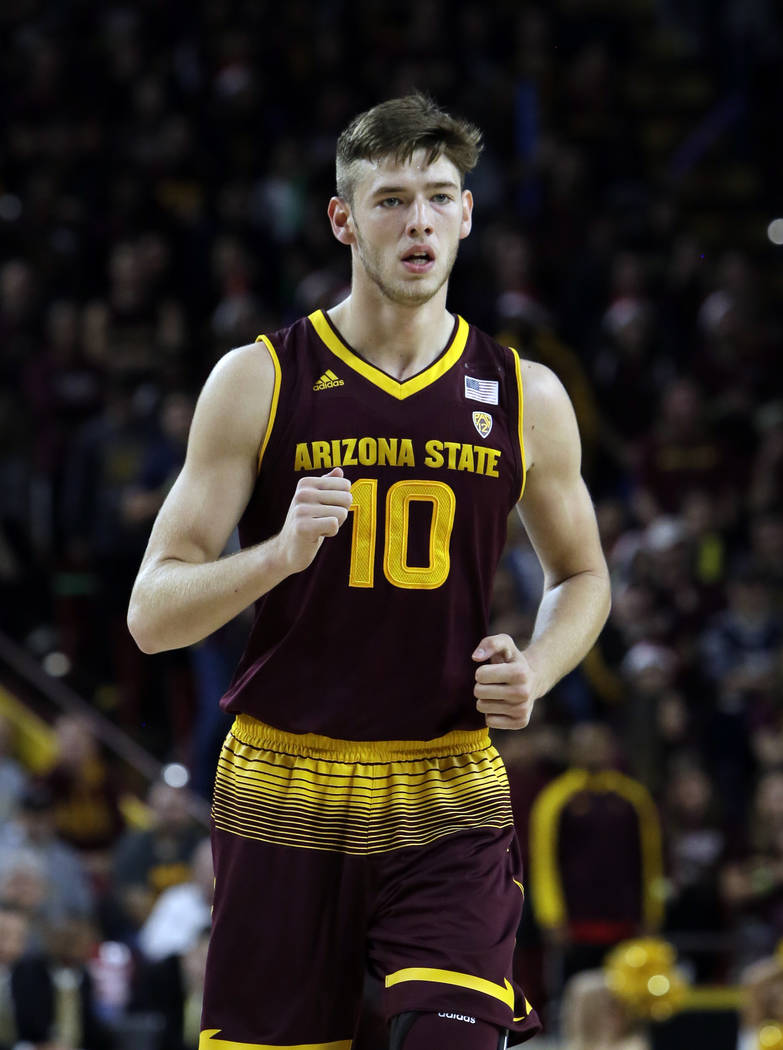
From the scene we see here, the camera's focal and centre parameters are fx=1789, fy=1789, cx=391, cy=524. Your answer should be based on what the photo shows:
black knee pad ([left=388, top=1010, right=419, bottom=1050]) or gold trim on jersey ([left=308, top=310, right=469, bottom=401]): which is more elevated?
gold trim on jersey ([left=308, top=310, right=469, bottom=401])

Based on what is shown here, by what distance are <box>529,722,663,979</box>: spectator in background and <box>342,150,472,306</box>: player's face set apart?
727cm

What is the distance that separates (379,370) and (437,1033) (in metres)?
1.67

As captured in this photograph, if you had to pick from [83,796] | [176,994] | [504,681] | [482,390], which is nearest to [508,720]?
[504,681]

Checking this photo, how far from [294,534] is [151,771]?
8493 millimetres

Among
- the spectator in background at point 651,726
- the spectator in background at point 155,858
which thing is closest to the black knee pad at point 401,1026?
the spectator in background at point 155,858

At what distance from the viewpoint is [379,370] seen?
4.66 metres

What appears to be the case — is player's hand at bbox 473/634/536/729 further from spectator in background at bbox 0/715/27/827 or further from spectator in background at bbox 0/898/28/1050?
spectator in background at bbox 0/715/27/827

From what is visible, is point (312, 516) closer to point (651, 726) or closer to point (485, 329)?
point (651, 726)

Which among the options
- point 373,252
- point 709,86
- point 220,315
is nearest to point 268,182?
point 220,315

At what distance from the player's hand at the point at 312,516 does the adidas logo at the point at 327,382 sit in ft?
1.72

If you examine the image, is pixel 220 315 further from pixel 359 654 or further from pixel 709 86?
pixel 359 654

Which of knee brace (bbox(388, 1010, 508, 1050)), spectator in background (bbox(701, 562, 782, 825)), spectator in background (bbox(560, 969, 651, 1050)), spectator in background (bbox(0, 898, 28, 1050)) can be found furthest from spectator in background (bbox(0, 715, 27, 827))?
knee brace (bbox(388, 1010, 508, 1050))

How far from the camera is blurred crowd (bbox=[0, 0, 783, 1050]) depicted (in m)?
Answer: 11.3

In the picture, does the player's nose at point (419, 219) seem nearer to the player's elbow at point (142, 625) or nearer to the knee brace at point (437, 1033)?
the player's elbow at point (142, 625)
